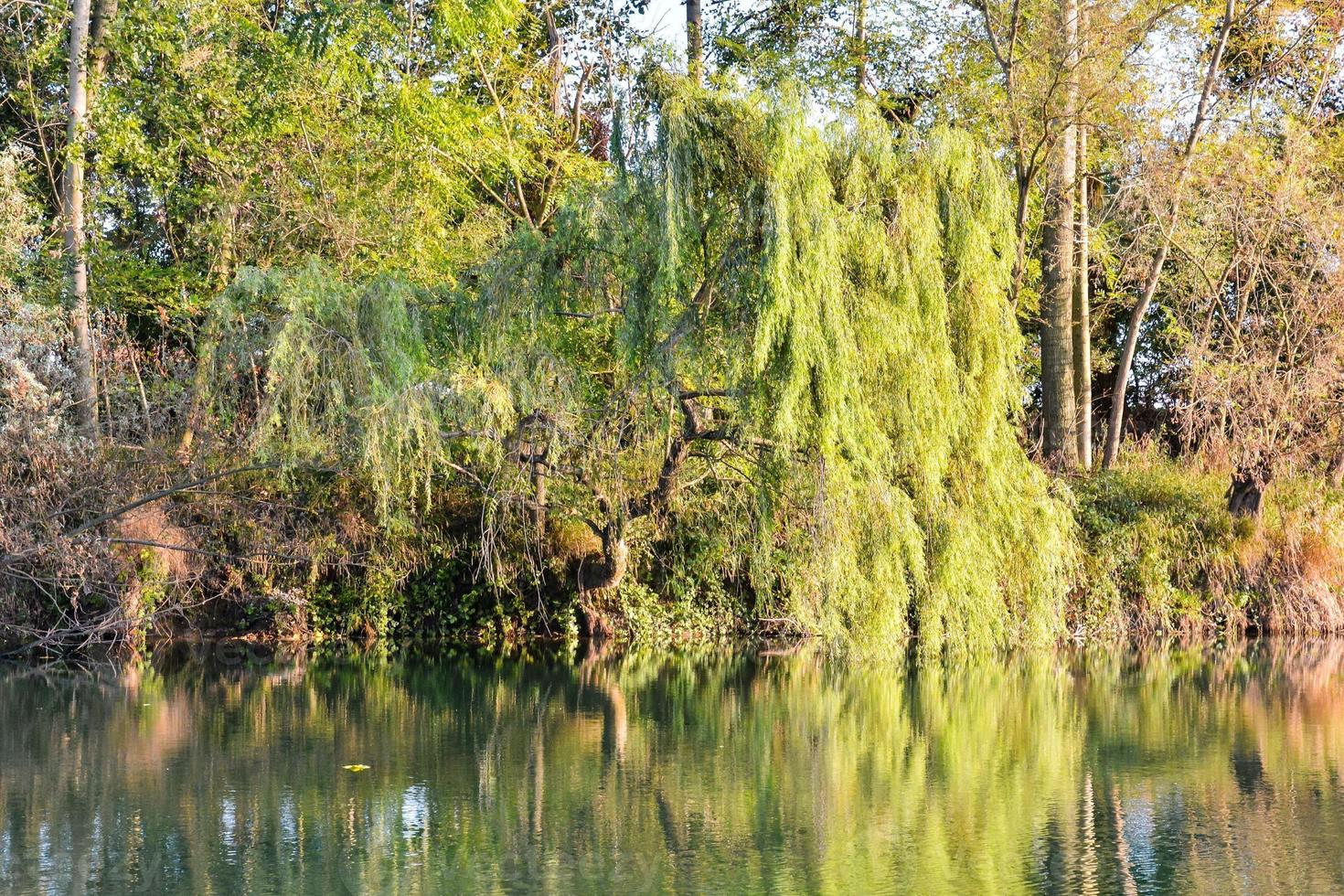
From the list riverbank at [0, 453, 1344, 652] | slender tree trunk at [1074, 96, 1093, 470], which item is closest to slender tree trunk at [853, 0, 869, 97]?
slender tree trunk at [1074, 96, 1093, 470]

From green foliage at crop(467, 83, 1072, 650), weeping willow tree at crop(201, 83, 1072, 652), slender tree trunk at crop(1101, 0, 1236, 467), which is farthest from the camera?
slender tree trunk at crop(1101, 0, 1236, 467)

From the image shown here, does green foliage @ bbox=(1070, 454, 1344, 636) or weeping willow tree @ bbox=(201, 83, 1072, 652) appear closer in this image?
weeping willow tree @ bbox=(201, 83, 1072, 652)

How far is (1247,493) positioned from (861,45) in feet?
29.7

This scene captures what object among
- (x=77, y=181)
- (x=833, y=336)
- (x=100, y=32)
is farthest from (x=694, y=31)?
(x=833, y=336)

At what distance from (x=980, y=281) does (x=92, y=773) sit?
348 inches

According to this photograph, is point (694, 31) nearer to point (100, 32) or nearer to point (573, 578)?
point (100, 32)

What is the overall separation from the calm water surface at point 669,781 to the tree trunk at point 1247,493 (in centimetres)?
449

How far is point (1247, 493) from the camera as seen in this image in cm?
2009

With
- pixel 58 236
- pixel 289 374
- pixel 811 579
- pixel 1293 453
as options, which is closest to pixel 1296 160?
pixel 1293 453

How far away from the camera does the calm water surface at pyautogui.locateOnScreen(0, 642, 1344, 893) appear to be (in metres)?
7.60

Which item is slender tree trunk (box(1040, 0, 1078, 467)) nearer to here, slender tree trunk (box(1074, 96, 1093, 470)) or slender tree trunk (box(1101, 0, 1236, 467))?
slender tree trunk (box(1074, 96, 1093, 470))

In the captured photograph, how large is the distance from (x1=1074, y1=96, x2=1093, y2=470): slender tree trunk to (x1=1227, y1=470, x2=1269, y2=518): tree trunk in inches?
80.4

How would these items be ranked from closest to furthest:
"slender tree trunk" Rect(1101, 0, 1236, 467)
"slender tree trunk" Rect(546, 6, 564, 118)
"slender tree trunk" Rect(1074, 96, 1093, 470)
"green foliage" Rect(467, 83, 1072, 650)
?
"green foliage" Rect(467, 83, 1072, 650) < "slender tree trunk" Rect(1101, 0, 1236, 467) < "slender tree trunk" Rect(1074, 96, 1093, 470) < "slender tree trunk" Rect(546, 6, 564, 118)

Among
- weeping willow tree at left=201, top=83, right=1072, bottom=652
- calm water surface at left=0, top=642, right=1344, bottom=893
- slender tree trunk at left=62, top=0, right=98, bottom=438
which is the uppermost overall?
slender tree trunk at left=62, top=0, right=98, bottom=438
